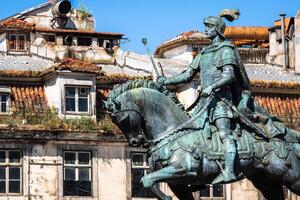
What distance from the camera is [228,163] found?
25.6m

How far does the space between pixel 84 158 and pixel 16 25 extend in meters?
17.9

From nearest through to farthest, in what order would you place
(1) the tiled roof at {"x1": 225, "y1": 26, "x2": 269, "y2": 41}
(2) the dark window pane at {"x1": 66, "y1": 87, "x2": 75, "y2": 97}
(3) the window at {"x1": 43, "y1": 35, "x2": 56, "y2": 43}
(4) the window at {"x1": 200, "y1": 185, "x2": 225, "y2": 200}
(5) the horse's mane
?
(5) the horse's mane
(2) the dark window pane at {"x1": 66, "y1": 87, "x2": 75, "y2": 97}
(4) the window at {"x1": 200, "y1": 185, "x2": 225, "y2": 200}
(3) the window at {"x1": 43, "y1": 35, "x2": 56, "y2": 43}
(1) the tiled roof at {"x1": 225, "y1": 26, "x2": 269, "y2": 41}

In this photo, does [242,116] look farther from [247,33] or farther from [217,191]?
[247,33]

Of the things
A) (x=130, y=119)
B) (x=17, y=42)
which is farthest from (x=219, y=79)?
(x=17, y=42)

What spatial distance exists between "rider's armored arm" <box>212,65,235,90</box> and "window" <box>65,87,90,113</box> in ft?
120

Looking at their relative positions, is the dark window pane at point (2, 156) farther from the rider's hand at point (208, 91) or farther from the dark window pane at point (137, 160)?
the rider's hand at point (208, 91)

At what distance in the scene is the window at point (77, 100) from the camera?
62562 mm

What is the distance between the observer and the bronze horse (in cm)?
2558

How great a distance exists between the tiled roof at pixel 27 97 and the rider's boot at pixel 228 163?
36.8m

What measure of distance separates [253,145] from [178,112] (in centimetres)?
158

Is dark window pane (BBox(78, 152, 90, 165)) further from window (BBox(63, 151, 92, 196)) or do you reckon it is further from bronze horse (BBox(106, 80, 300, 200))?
bronze horse (BBox(106, 80, 300, 200))

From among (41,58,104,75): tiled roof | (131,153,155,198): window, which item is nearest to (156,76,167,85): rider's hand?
(131,153,155,198): window

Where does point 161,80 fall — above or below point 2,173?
below

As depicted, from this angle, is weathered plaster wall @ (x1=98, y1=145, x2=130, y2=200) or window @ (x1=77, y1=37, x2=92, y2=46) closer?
weathered plaster wall @ (x1=98, y1=145, x2=130, y2=200)
